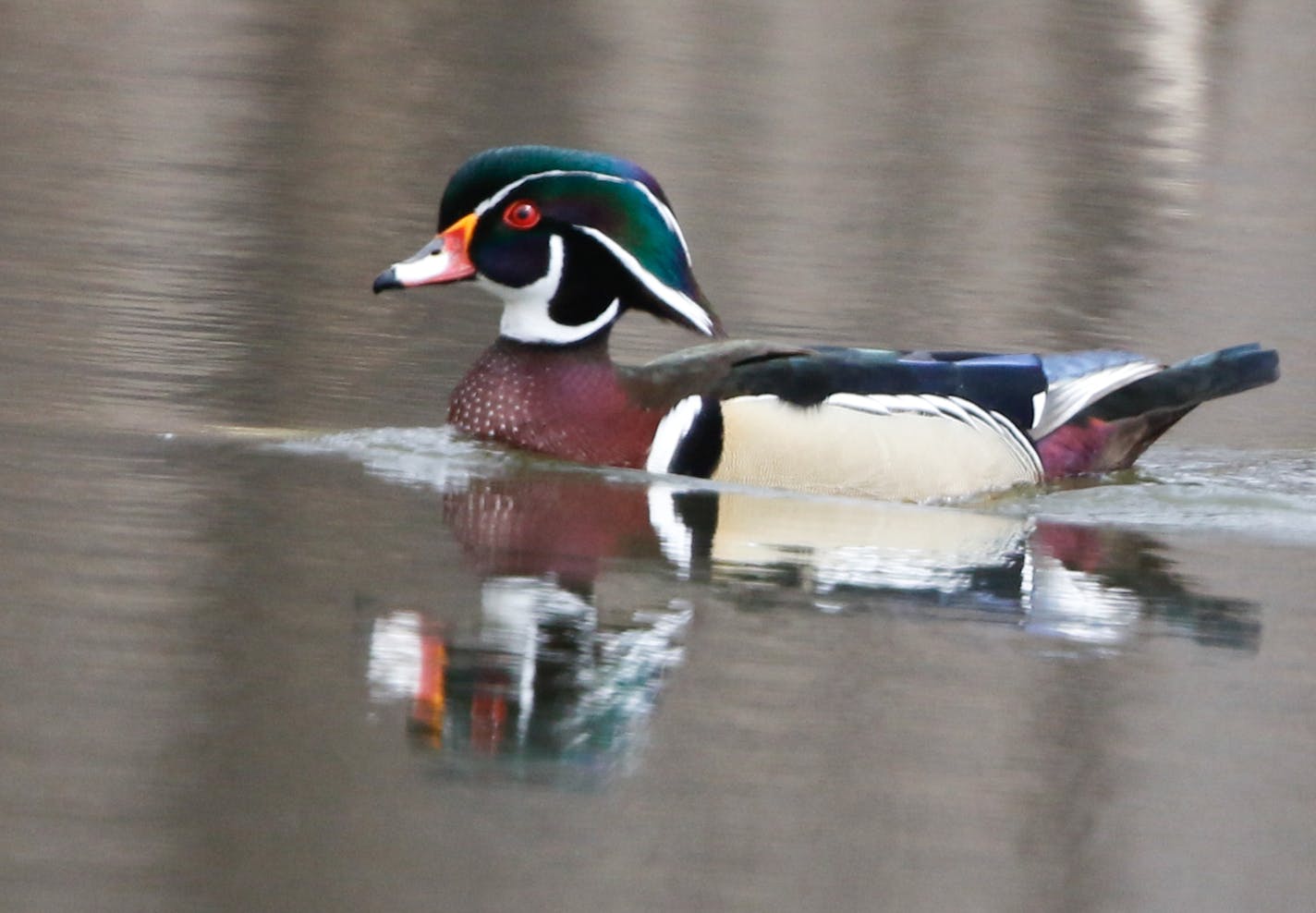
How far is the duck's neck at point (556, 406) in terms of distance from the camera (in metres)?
8.23

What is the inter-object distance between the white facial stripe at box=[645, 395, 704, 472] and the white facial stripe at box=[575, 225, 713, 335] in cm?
37

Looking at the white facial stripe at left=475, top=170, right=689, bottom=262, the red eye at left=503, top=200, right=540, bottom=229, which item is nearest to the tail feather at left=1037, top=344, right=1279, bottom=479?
the white facial stripe at left=475, top=170, right=689, bottom=262

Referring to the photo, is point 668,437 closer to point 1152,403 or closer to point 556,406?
point 556,406

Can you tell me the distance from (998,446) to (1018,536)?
787mm

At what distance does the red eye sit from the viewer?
27.7 feet

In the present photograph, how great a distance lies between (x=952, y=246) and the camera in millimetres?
14062

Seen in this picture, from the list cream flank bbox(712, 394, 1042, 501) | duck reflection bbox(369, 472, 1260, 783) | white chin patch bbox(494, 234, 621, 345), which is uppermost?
white chin patch bbox(494, 234, 621, 345)

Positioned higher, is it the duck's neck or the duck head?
the duck head

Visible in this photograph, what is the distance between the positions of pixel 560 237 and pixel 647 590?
2110 millimetres

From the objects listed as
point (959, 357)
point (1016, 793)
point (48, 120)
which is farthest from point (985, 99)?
point (1016, 793)

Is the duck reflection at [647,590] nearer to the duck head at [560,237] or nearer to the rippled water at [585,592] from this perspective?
the rippled water at [585,592]

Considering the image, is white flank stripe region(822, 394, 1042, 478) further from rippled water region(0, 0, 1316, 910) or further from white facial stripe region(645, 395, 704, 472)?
white facial stripe region(645, 395, 704, 472)

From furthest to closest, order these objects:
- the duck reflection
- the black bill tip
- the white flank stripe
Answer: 1. the white flank stripe
2. the black bill tip
3. the duck reflection

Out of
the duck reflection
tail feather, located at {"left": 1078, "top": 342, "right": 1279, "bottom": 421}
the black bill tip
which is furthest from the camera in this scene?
tail feather, located at {"left": 1078, "top": 342, "right": 1279, "bottom": 421}
